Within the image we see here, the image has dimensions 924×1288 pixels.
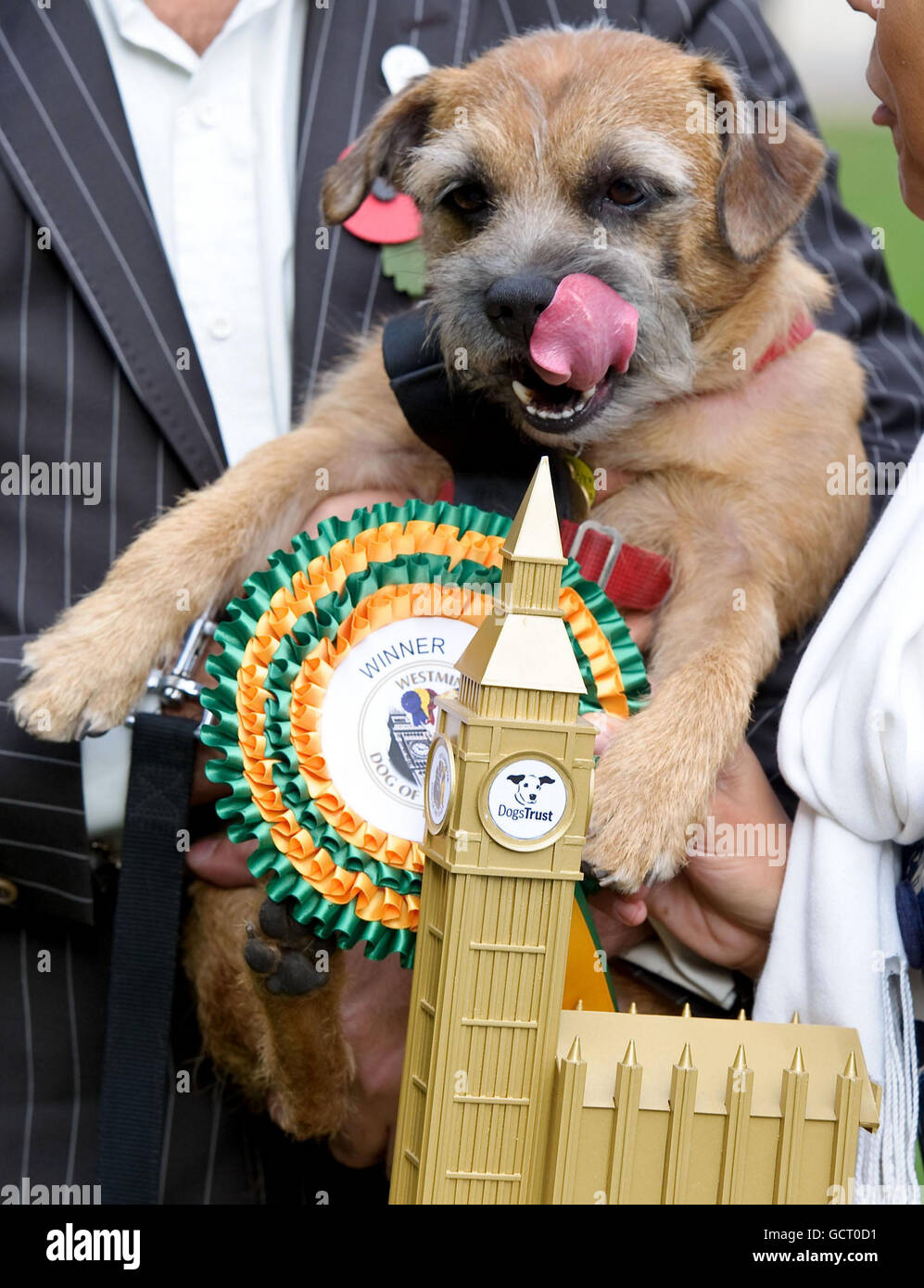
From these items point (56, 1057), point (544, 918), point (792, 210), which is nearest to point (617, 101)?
point (792, 210)

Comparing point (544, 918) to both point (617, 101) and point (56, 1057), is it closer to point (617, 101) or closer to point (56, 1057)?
point (56, 1057)

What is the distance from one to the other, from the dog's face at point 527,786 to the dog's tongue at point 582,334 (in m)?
0.69

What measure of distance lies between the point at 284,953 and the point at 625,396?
99 cm

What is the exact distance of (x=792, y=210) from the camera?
1.92m

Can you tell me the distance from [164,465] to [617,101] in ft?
3.09

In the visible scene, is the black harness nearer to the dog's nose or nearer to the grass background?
the dog's nose

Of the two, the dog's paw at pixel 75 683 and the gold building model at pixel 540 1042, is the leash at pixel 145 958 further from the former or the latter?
the gold building model at pixel 540 1042

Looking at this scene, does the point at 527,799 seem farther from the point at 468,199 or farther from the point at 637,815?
the point at 468,199

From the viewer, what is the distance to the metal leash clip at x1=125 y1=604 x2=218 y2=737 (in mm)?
1802

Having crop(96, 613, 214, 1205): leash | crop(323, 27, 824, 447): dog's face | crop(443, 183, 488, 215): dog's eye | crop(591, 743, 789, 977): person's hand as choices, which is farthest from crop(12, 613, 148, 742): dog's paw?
crop(443, 183, 488, 215): dog's eye

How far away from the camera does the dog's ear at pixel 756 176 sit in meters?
1.90

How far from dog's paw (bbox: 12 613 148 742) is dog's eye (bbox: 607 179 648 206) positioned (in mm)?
1078

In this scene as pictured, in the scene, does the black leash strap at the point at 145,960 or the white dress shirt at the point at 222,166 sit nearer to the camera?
the black leash strap at the point at 145,960

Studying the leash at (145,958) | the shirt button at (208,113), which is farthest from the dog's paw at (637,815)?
the shirt button at (208,113)
